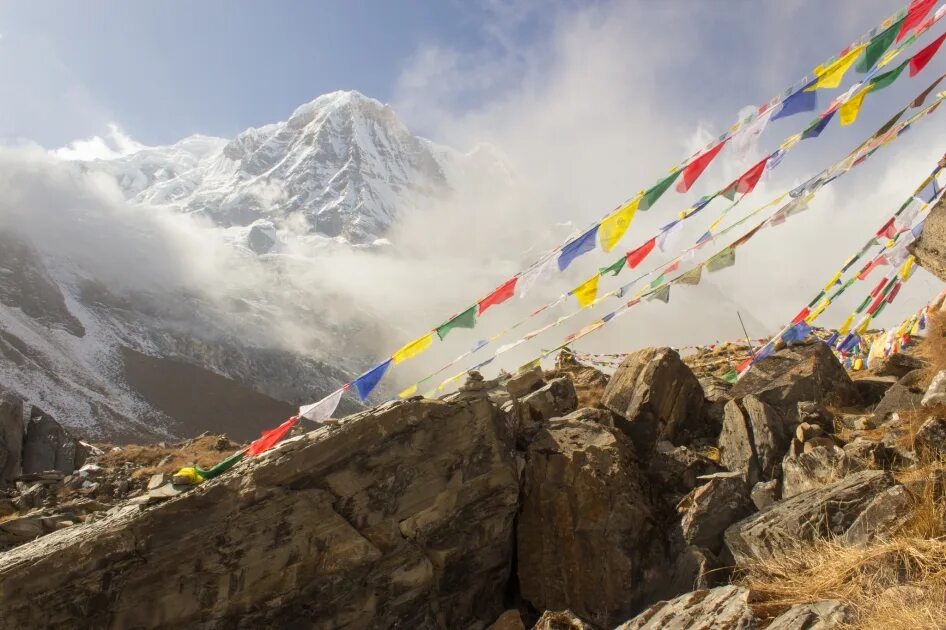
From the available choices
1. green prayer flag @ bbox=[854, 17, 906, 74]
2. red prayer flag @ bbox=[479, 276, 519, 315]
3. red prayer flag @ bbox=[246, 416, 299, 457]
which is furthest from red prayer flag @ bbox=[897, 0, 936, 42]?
red prayer flag @ bbox=[246, 416, 299, 457]

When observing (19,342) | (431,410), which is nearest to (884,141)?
(431,410)

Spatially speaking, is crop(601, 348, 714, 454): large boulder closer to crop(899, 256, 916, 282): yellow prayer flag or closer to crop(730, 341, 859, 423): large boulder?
crop(730, 341, 859, 423): large boulder

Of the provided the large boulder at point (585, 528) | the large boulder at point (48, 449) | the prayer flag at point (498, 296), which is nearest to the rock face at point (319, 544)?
the large boulder at point (585, 528)

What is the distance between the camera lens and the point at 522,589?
7.09m

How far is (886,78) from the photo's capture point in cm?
782

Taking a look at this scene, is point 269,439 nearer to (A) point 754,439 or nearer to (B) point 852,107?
(A) point 754,439

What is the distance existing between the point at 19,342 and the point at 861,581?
71849mm

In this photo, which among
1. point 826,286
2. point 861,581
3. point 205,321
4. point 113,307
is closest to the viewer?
point 861,581

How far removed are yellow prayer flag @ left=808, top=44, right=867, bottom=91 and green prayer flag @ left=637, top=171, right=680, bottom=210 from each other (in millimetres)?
2212

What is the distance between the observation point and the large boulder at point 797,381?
30.7 ft

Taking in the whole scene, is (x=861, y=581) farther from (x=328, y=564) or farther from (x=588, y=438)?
(x=328, y=564)

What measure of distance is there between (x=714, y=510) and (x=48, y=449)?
2455 centimetres

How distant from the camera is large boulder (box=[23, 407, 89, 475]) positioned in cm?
2084

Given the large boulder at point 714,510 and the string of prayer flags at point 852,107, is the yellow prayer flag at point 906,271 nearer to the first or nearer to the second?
the string of prayer flags at point 852,107
